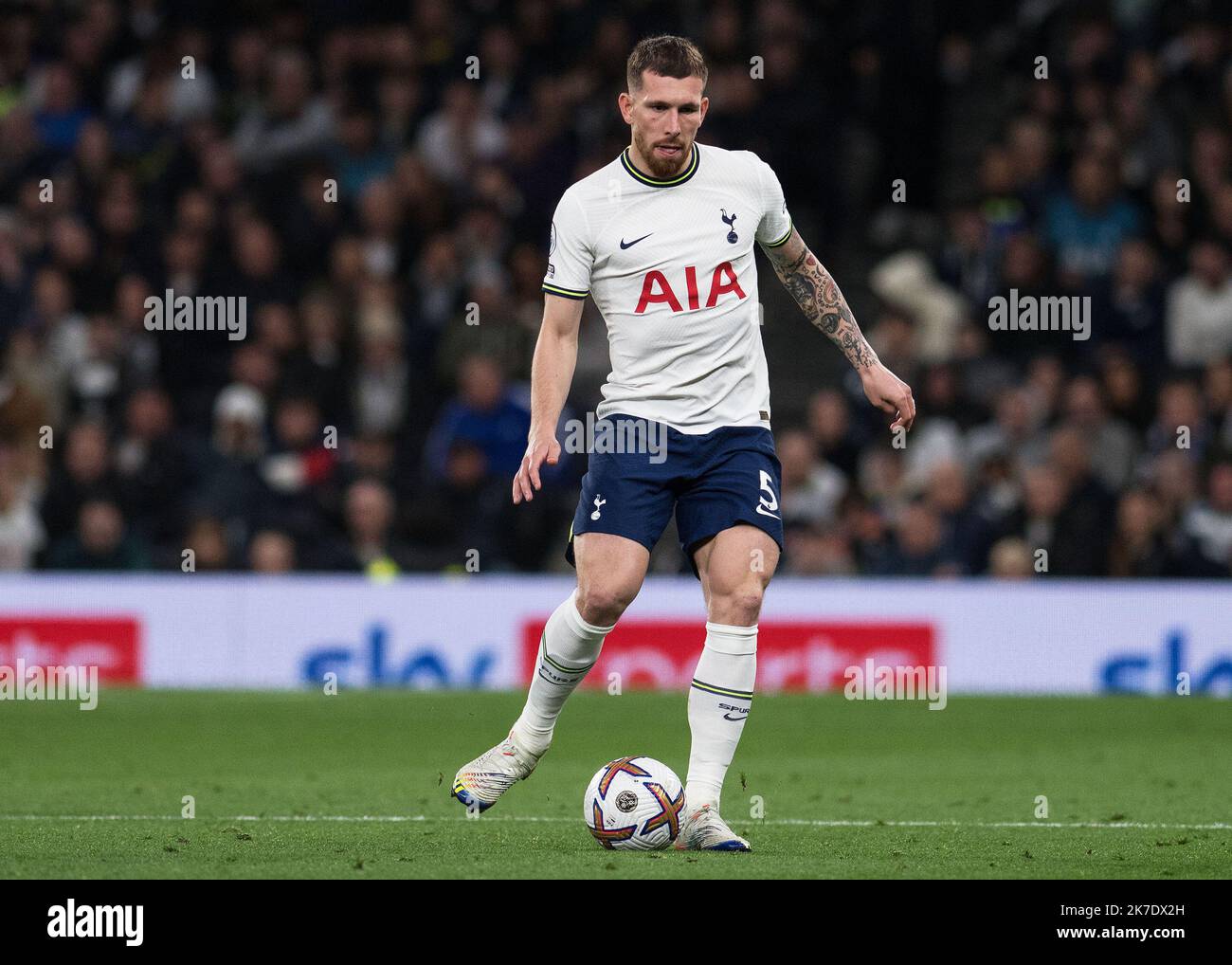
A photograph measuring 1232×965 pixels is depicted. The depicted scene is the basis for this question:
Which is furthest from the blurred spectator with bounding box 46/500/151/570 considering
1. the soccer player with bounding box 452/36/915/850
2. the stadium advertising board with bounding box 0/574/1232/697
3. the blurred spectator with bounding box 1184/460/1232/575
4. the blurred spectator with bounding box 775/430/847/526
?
the soccer player with bounding box 452/36/915/850

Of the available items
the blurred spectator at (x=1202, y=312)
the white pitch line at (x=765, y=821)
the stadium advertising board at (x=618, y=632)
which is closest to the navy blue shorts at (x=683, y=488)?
the white pitch line at (x=765, y=821)

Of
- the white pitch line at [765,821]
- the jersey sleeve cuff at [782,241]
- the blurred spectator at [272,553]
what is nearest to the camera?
the jersey sleeve cuff at [782,241]

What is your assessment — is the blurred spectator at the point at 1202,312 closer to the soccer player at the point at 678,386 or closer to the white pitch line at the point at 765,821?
the white pitch line at the point at 765,821

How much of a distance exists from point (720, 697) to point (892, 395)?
115 centimetres

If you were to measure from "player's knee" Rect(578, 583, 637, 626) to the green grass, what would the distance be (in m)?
0.73

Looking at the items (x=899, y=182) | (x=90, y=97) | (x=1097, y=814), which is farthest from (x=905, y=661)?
(x=90, y=97)

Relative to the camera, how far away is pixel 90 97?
60.0 ft

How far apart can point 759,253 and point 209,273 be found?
4.45 m

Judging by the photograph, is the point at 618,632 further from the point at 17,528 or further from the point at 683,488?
the point at 683,488

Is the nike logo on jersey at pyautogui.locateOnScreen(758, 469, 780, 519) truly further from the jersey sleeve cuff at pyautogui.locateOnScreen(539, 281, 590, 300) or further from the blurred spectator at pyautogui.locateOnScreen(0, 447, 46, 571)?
the blurred spectator at pyautogui.locateOnScreen(0, 447, 46, 571)

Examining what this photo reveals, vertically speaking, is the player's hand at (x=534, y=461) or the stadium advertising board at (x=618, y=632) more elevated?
the player's hand at (x=534, y=461)

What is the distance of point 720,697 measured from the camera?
6895 mm

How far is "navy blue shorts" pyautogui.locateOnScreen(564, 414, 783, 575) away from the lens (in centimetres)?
691

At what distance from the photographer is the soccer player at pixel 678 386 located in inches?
270
